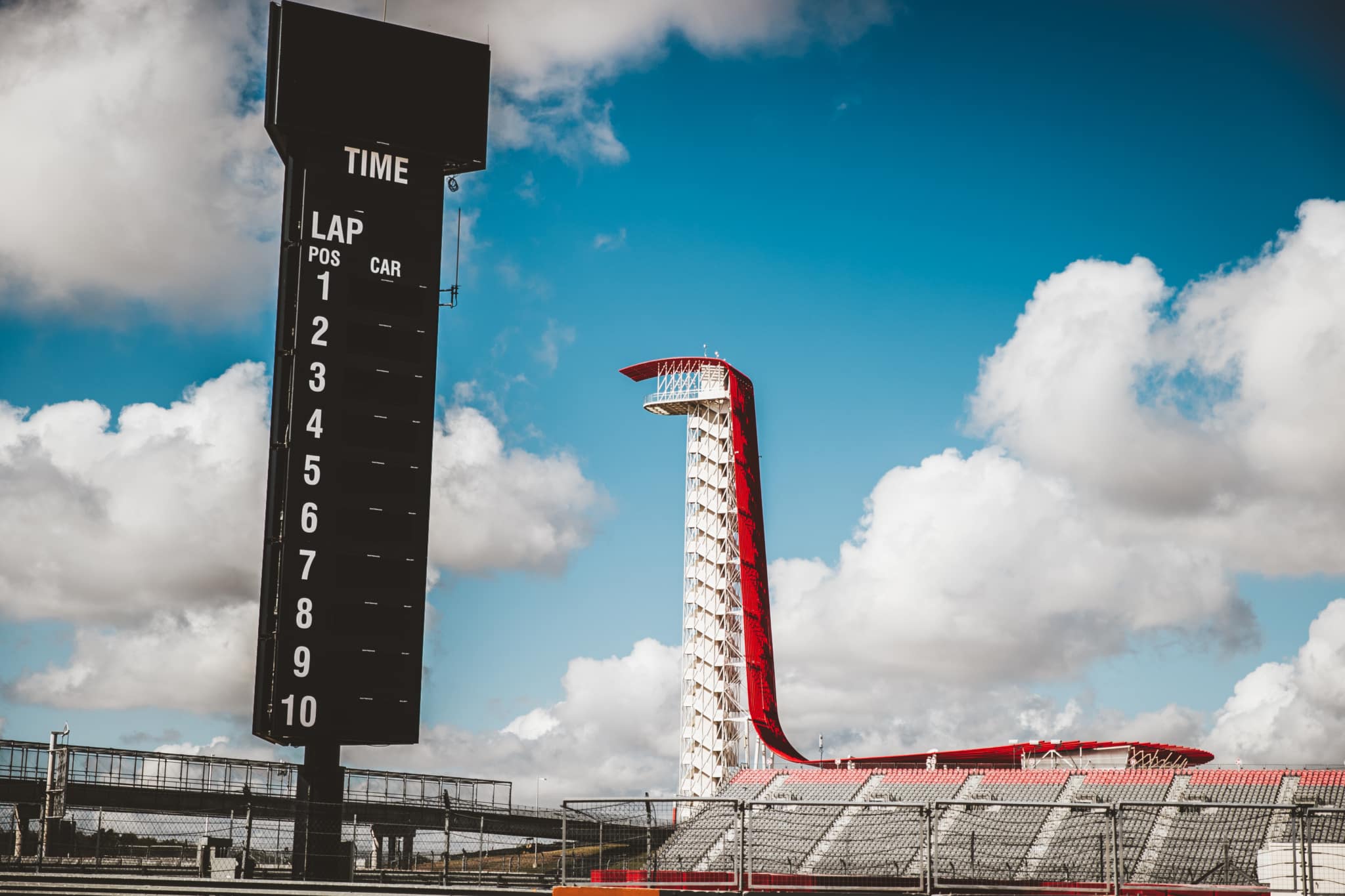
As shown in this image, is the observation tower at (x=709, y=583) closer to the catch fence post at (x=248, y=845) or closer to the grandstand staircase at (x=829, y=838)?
the grandstand staircase at (x=829, y=838)

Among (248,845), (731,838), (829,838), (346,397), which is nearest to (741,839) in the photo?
(829,838)

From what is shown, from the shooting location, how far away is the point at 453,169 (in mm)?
27766

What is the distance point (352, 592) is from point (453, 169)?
32.0 ft

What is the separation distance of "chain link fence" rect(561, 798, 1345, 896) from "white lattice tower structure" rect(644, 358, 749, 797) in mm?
18695

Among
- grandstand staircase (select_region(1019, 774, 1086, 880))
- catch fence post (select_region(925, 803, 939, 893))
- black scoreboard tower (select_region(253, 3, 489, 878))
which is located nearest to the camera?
catch fence post (select_region(925, 803, 939, 893))

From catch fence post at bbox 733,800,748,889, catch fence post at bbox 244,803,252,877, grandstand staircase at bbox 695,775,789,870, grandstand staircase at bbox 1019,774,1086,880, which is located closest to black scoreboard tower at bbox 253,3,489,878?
catch fence post at bbox 244,803,252,877

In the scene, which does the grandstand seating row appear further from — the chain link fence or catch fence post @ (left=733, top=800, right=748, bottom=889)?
catch fence post @ (left=733, top=800, right=748, bottom=889)

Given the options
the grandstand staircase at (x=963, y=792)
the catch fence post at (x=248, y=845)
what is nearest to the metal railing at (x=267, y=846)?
the catch fence post at (x=248, y=845)

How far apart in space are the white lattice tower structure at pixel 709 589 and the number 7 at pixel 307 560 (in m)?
40.8

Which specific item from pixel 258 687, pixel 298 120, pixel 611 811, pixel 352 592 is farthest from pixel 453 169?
pixel 611 811

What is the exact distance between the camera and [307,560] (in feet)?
78.7

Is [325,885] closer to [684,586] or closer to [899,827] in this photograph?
[899,827]

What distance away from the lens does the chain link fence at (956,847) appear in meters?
14.8

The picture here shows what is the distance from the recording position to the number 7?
2395 cm
